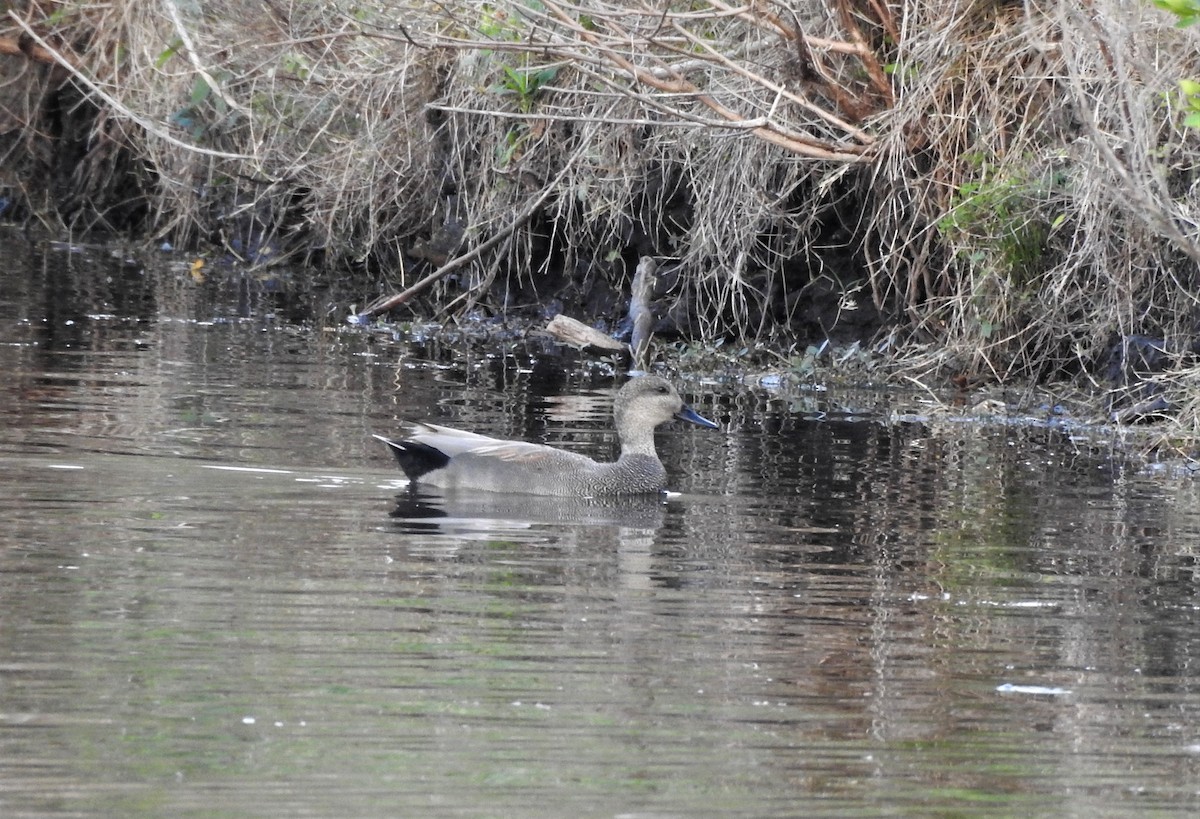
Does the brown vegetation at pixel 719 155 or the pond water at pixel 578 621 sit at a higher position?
the brown vegetation at pixel 719 155

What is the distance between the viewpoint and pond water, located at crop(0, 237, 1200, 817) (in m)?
4.11

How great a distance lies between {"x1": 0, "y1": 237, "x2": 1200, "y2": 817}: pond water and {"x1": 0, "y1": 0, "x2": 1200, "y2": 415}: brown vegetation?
138 centimetres

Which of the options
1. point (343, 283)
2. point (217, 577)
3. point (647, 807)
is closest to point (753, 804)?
point (647, 807)

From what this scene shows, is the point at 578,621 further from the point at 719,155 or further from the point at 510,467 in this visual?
the point at 719,155

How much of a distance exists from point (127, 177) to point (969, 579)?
15.2m

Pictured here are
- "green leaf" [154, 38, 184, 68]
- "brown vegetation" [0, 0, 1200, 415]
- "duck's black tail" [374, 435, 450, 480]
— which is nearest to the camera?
"duck's black tail" [374, 435, 450, 480]

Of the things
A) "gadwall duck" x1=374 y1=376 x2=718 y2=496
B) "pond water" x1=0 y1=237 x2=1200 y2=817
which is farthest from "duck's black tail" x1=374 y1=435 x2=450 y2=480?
"pond water" x1=0 y1=237 x2=1200 y2=817

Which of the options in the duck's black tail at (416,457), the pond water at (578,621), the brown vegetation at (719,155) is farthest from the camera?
the brown vegetation at (719,155)

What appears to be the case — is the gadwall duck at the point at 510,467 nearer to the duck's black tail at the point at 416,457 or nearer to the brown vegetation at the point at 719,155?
the duck's black tail at the point at 416,457

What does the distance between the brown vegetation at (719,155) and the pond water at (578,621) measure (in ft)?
4.52

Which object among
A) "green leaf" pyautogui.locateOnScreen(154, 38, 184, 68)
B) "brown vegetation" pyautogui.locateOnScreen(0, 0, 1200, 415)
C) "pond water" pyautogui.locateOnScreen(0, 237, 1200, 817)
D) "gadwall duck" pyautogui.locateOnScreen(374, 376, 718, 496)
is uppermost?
"green leaf" pyautogui.locateOnScreen(154, 38, 184, 68)

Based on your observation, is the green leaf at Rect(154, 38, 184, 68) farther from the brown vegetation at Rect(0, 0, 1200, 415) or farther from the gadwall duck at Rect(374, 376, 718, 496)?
the gadwall duck at Rect(374, 376, 718, 496)

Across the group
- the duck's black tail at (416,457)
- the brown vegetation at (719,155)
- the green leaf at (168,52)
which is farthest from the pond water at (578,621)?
the green leaf at (168,52)

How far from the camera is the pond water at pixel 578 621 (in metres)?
4.11
